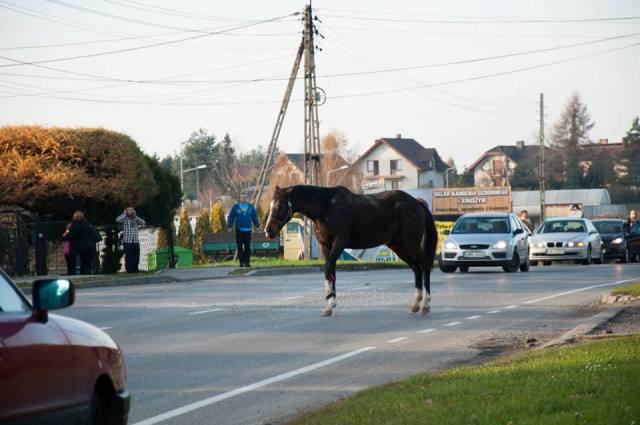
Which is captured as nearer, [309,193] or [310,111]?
[309,193]

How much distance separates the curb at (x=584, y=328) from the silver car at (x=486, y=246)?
13562 mm

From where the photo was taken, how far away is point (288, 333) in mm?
15461

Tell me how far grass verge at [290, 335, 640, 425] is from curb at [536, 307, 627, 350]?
81.5 inches

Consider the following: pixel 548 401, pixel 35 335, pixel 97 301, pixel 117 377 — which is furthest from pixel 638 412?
pixel 97 301

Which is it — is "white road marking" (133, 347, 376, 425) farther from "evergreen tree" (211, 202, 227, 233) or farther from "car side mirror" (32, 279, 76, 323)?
"evergreen tree" (211, 202, 227, 233)

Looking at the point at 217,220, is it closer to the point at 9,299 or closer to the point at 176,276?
the point at 176,276

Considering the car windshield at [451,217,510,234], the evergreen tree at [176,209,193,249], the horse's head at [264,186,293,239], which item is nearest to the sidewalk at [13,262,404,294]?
the car windshield at [451,217,510,234]

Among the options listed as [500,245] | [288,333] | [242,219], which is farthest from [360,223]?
[242,219]

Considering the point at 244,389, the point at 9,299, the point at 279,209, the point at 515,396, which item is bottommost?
the point at 244,389

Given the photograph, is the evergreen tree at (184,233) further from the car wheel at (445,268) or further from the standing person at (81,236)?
the standing person at (81,236)

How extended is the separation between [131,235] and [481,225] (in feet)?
30.2

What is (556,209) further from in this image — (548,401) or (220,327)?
(548,401)

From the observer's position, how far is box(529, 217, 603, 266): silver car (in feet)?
130

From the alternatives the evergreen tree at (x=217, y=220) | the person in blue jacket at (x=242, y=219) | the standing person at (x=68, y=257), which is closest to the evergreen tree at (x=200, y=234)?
the evergreen tree at (x=217, y=220)
